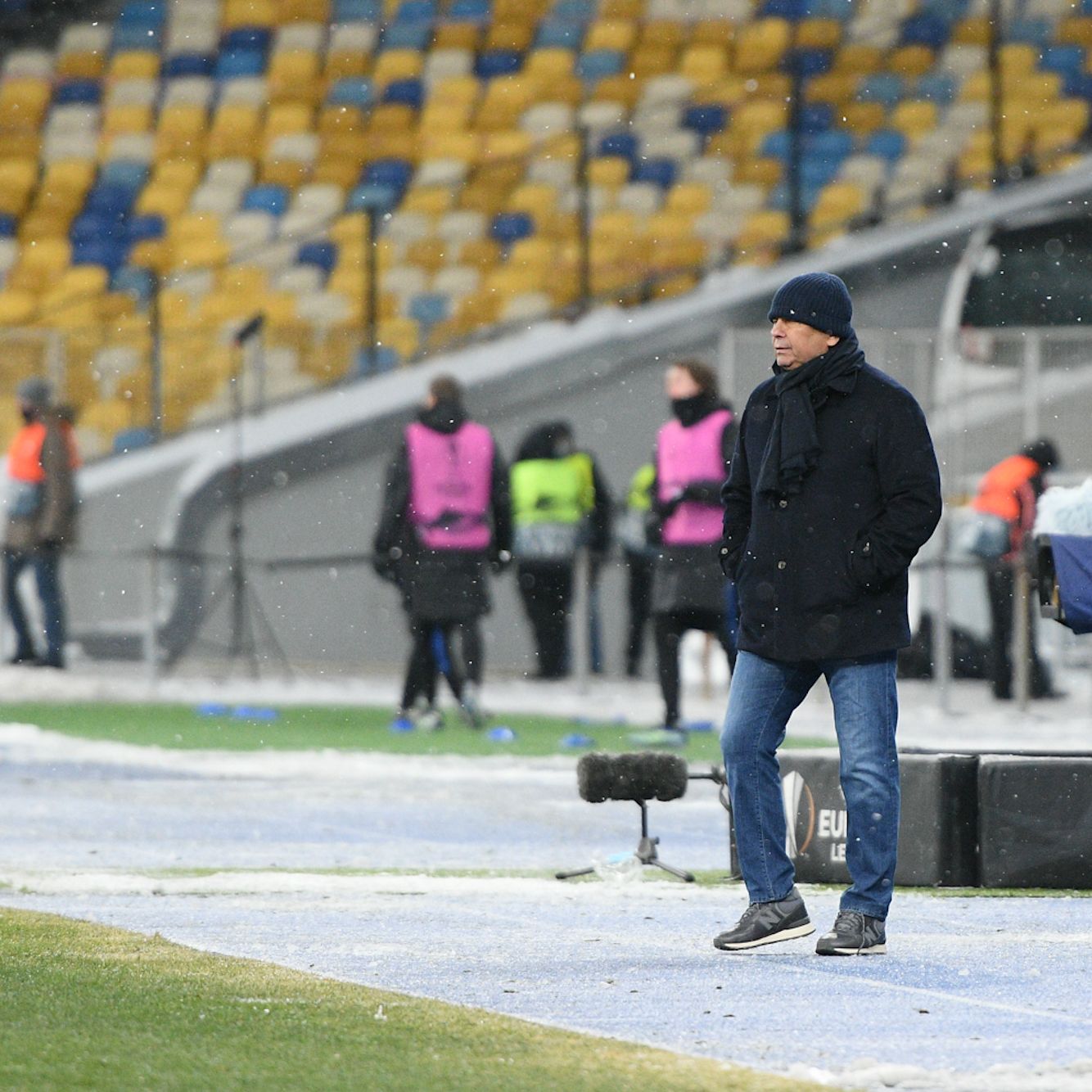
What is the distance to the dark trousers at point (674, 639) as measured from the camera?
1386cm

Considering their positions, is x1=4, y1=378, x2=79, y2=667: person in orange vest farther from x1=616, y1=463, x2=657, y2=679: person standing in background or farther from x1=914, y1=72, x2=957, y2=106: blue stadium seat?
x1=914, y1=72, x2=957, y2=106: blue stadium seat

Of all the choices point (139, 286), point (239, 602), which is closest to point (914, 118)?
point (139, 286)

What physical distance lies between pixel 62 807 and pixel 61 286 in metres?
13.9

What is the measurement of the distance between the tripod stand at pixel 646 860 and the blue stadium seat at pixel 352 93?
1866cm

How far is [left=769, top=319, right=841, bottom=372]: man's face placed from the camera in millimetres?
6941

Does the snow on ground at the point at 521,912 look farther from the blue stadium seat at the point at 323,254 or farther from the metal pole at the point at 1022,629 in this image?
the blue stadium seat at the point at 323,254

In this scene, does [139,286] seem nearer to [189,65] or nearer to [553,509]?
[553,509]

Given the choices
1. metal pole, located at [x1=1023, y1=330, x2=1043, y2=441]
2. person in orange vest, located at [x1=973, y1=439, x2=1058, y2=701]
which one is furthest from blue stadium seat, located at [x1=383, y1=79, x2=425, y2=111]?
person in orange vest, located at [x1=973, y1=439, x2=1058, y2=701]

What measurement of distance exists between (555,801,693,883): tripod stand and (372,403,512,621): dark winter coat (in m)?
6.65

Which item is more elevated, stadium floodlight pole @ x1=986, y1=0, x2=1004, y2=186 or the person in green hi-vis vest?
stadium floodlight pole @ x1=986, y1=0, x2=1004, y2=186

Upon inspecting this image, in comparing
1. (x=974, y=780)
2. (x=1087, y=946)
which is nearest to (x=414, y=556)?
(x=974, y=780)

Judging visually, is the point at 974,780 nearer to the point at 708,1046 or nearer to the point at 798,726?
the point at 708,1046

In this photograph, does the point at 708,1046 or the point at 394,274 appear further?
the point at 394,274

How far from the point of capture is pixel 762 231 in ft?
69.5
